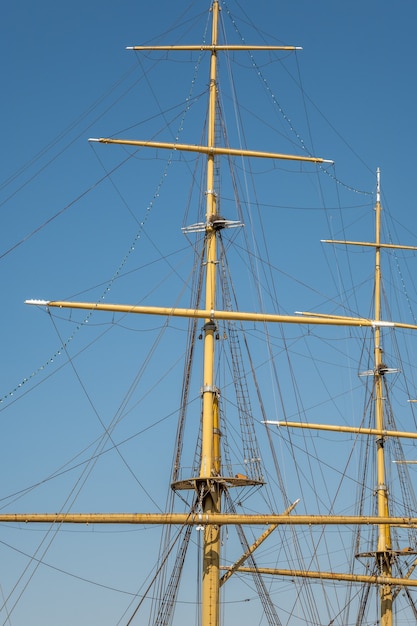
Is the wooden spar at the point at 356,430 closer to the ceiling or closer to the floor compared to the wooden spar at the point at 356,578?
closer to the ceiling

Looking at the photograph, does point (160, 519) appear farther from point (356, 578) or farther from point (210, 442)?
point (356, 578)

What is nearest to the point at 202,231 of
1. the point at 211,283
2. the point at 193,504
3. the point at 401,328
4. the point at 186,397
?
the point at 211,283

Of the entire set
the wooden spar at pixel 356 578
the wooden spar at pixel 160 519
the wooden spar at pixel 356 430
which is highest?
the wooden spar at pixel 356 430

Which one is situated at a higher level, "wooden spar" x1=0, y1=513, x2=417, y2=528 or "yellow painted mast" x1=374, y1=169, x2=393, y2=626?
"yellow painted mast" x1=374, y1=169, x2=393, y2=626

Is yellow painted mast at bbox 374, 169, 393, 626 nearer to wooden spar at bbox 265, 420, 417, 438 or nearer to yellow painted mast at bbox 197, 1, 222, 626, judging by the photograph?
wooden spar at bbox 265, 420, 417, 438

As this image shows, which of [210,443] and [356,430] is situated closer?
[210,443]

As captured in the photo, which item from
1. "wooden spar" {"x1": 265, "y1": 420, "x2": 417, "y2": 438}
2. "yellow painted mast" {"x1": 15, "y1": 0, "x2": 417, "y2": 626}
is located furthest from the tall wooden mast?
"wooden spar" {"x1": 265, "y1": 420, "x2": 417, "y2": 438}

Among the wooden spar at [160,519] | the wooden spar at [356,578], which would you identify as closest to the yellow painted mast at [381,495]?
the wooden spar at [356,578]

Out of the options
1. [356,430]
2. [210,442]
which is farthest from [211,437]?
[356,430]

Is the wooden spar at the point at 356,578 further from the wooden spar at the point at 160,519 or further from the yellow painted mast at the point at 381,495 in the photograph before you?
the wooden spar at the point at 160,519

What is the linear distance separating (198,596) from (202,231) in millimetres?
14782

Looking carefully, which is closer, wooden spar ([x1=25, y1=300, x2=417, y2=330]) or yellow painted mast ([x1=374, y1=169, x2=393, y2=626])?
wooden spar ([x1=25, y1=300, x2=417, y2=330])

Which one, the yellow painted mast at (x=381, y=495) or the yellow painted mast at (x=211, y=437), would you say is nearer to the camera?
the yellow painted mast at (x=211, y=437)

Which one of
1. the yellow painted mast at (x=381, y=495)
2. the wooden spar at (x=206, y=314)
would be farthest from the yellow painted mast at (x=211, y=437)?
the yellow painted mast at (x=381, y=495)
